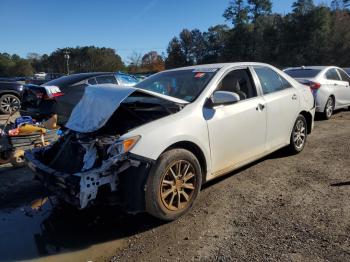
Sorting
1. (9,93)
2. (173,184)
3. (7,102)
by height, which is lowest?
(173,184)

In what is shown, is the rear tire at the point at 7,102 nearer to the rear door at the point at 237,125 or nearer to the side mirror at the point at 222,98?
the rear door at the point at 237,125

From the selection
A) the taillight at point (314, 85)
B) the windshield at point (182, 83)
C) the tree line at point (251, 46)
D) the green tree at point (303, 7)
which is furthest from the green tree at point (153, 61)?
the windshield at point (182, 83)

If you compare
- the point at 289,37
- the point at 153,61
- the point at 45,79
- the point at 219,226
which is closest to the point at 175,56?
the point at 153,61

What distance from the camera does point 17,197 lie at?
5066 millimetres

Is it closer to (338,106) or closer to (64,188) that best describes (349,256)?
(64,188)

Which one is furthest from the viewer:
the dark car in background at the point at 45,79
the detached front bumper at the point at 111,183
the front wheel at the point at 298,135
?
the dark car in background at the point at 45,79

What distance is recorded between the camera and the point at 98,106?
14.1 ft

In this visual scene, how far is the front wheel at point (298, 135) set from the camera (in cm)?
615

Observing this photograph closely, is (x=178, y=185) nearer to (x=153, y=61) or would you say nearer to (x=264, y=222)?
(x=264, y=222)

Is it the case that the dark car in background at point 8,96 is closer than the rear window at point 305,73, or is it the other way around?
the rear window at point 305,73

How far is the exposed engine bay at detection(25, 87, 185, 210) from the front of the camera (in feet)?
11.7

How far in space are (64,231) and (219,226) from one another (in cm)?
168

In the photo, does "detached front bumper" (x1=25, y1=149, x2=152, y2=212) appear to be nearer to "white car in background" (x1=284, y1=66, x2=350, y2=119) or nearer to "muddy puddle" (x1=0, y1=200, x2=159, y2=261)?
"muddy puddle" (x1=0, y1=200, x2=159, y2=261)

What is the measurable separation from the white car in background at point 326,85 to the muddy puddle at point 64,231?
717 cm
